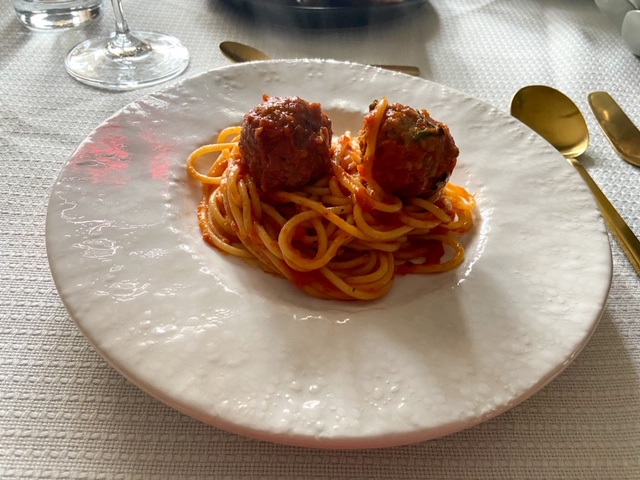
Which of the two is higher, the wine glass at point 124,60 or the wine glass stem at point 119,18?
the wine glass stem at point 119,18

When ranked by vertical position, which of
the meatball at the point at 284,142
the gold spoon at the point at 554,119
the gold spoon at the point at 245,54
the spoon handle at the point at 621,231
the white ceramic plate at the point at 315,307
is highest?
the meatball at the point at 284,142

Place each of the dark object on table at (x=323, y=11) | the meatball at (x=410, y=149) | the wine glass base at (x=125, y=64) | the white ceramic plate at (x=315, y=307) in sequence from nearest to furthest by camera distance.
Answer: the white ceramic plate at (x=315, y=307), the meatball at (x=410, y=149), the wine glass base at (x=125, y=64), the dark object on table at (x=323, y=11)

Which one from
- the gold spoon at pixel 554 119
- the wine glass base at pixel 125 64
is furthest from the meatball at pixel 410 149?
the wine glass base at pixel 125 64

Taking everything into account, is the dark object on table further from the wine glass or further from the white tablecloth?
the white tablecloth

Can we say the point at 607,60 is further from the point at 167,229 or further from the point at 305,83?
the point at 167,229

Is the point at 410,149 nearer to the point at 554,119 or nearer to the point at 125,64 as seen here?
the point at 554,119

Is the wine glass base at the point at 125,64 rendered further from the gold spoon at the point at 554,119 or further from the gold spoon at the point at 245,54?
the gold spoon at the point at 554,119

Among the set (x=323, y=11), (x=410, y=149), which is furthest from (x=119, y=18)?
(x=410, y=149)
